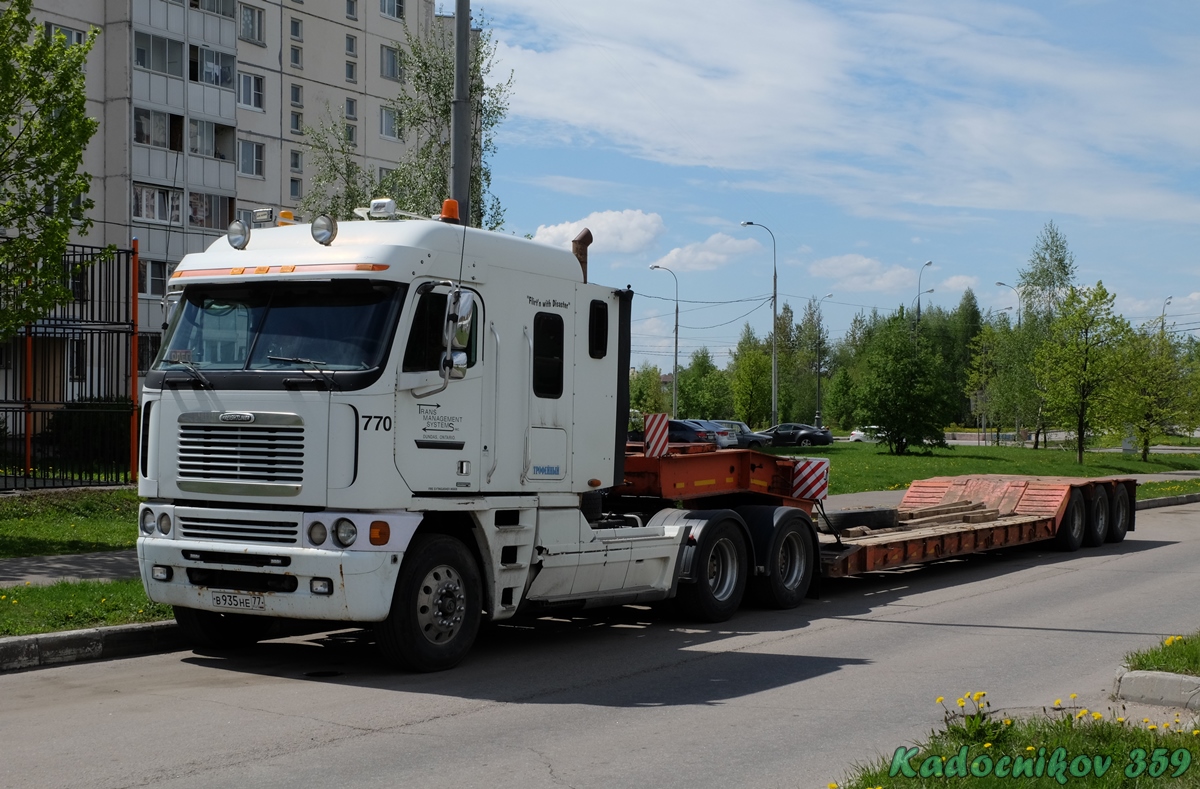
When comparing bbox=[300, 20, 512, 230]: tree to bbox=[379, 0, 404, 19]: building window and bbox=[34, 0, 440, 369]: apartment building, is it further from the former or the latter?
bbox=[379, 0, 404, 19]: building window

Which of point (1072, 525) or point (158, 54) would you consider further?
point (158, 54)

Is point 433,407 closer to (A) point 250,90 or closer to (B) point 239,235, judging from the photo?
(B) point 239,235

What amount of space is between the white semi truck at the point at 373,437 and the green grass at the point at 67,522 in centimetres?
611

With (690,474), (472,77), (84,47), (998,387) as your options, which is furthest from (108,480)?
(998,387)

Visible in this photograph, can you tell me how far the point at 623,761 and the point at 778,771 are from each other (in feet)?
2.65

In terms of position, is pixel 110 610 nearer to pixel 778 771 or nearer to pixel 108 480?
pixel 778 771

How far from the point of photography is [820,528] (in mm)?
14594

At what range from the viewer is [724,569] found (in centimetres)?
1188

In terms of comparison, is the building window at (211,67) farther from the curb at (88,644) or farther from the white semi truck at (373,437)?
the curb at (88,644)

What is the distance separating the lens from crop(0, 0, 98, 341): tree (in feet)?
52.2

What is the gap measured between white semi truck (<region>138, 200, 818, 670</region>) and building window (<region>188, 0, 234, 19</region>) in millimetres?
41961

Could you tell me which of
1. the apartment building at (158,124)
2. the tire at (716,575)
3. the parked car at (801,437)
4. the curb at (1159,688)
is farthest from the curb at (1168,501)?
the parked car at (801,437)

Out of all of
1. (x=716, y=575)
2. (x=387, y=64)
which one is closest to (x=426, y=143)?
(x=716, y=575)

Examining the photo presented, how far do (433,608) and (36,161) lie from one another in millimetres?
10687
